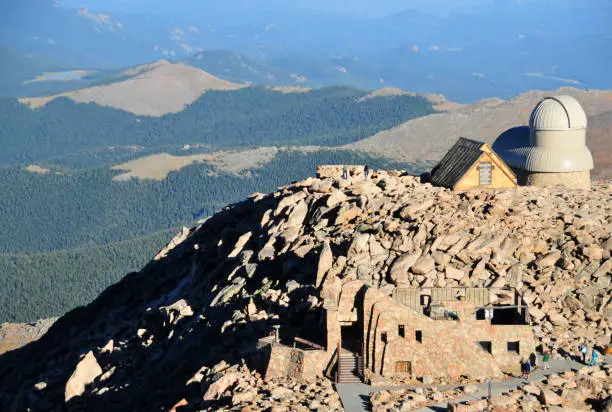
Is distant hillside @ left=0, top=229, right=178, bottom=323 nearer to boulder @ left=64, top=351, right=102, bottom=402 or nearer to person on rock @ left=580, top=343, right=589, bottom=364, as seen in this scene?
boulder @ left=64, top=351, right=102, bottom=402

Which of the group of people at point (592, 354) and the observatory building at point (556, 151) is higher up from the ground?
the observatory building at point (556, 151)

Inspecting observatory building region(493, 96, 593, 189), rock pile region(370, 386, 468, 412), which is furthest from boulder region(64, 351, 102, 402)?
observatory building region(493, 96, 593, 189)

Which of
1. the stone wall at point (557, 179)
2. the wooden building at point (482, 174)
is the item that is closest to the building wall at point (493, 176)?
the wooden building at point (482, 174)

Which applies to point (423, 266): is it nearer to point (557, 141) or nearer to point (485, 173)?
point (485, 173)

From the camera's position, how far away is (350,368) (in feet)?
143

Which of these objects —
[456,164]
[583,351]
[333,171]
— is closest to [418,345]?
[583,351]

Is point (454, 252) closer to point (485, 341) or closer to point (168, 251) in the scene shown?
point (485, 341)

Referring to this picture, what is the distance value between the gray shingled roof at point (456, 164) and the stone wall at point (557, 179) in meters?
4.00

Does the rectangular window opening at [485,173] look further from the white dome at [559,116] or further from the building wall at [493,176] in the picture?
the white dome at [559,116]

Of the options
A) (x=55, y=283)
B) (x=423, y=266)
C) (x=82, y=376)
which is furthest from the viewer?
(x=55, y=283)

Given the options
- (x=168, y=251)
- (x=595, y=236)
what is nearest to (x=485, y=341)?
(x=595, y=236)

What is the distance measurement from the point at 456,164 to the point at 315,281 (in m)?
16.5

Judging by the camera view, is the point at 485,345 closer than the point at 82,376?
Yes

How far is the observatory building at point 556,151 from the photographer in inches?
2625
